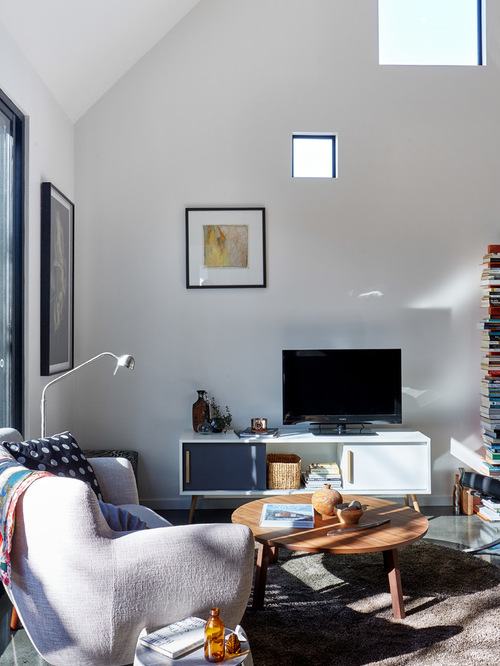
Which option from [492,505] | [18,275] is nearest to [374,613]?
[492,505]

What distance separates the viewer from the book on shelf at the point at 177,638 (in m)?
1.74

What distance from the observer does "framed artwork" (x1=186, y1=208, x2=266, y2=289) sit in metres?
4.54

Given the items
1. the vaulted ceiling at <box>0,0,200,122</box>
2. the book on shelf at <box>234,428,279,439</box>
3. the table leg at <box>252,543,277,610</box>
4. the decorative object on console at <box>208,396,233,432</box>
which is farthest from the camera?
the decorative object on console at <box>208,396,233,432</box>

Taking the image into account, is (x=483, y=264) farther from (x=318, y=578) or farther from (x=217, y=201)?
(x=318, y=578)

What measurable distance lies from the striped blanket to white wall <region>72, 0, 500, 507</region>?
7.93 feet

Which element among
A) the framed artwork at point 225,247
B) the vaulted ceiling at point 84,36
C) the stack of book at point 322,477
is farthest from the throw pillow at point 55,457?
the vaulted ceiling at point 84,36

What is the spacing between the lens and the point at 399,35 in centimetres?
468

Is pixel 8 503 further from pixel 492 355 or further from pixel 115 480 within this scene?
pixel 492 355

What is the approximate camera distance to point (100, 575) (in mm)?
1932

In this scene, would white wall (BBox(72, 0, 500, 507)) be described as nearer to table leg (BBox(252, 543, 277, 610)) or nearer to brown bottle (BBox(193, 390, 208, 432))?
brown bottle (BBox(193, 390, 208, 432))

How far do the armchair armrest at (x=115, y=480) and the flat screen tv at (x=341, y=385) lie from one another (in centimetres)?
150

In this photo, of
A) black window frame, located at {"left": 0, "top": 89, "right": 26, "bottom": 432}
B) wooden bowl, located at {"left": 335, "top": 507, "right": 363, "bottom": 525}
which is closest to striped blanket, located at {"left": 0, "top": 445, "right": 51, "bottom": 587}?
black window frame, located at {"left": 0, "top": 89, "right": 26, "bottom": 432}

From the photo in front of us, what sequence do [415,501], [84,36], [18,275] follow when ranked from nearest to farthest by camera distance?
1. [18,275]
2. [84,36]
3. [415,501]

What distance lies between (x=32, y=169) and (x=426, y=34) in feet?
10.1
